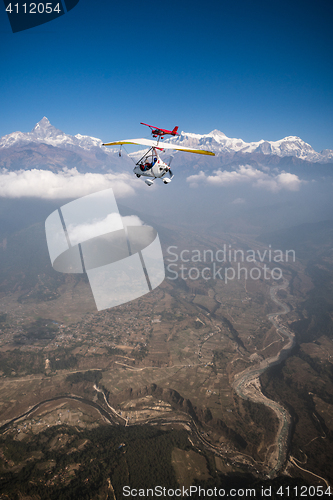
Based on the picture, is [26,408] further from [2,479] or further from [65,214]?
[65,214]

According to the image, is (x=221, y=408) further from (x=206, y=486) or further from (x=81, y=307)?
(x=81, y=307)

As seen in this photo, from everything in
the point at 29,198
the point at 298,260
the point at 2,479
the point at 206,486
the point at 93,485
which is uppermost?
the point at 29,198

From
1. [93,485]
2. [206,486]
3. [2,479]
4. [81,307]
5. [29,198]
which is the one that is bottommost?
[81,307]

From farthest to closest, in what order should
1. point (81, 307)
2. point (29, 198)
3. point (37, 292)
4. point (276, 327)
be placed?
point (29, 198)
point (37, 292)
point (81, 307)
point (276, 327)

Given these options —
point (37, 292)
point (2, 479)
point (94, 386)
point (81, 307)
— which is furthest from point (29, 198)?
point (2, 479)

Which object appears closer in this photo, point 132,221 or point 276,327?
point 132,221

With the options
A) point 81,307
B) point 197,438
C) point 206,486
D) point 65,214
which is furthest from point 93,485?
point 81,307

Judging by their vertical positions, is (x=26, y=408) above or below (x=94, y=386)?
above

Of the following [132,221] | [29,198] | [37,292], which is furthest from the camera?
[29,198]

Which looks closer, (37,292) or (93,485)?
(93,485)
